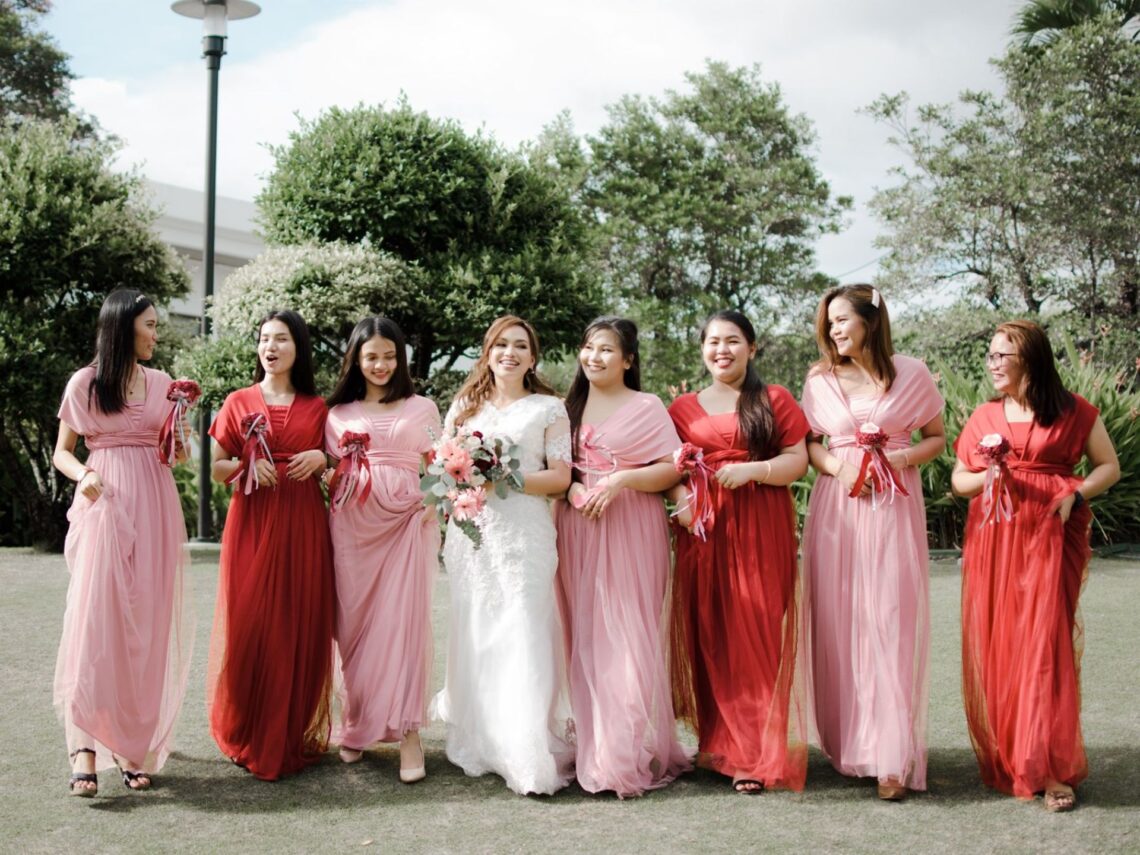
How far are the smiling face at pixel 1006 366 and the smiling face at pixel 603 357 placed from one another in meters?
1.62

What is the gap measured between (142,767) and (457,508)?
1.78 metres

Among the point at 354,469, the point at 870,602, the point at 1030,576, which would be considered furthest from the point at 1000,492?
the point at 354,469

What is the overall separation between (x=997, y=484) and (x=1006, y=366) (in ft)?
1.70

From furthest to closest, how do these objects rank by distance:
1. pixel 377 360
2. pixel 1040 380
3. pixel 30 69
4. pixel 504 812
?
pixel 30 69 → pixel 377 360 → pixel 1040 380 → pixel 504 812

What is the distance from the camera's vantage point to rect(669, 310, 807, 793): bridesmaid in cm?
486

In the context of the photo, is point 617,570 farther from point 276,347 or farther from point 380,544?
point 276,347

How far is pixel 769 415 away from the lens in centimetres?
496

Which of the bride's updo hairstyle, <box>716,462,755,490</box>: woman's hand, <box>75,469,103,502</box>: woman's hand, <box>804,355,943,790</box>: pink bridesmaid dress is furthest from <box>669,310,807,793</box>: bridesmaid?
<box>75,469,103,502</box>: woman's hand

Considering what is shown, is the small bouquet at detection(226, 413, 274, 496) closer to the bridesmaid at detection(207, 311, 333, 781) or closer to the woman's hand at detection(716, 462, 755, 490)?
the bridesmaid at detection(207, 311, 333, 781)

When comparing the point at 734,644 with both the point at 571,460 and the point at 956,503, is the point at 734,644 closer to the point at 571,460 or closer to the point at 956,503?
the point at 571,460

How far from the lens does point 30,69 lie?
22.4m

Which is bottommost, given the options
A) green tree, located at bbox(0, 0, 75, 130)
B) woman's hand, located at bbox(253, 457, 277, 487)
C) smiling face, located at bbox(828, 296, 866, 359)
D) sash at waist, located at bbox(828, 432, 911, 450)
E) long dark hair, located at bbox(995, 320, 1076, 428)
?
woman's hand, located at bbox(253, 457, 277, 487)

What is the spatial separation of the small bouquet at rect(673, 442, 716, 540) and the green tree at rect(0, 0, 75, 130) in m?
21.2

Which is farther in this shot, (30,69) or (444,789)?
(30,69)
